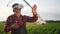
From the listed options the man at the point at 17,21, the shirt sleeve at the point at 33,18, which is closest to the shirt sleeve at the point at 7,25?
the man at the point at 17,21

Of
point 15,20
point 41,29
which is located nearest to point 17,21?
point 15,20

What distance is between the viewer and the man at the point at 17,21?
2186 millimetres

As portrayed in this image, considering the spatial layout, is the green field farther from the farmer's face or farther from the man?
the farmer's face

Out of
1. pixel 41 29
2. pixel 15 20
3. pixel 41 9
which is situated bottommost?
pixel 41 29

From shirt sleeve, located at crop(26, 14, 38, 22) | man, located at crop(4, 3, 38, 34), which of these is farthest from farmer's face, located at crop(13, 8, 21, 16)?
shirt sleeve, located at crop(26, 14, 38, 22)

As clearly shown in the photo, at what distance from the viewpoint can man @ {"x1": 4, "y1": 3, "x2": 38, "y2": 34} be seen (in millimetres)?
2186

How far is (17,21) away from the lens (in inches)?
86.4

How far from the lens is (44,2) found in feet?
7.51

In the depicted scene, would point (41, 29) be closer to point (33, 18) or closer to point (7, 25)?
point (33, 18)

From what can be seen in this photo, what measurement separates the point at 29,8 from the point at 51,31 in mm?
343

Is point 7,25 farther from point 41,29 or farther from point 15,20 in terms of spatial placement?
point 41,29

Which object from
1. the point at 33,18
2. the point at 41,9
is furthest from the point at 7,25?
the point at 41,9

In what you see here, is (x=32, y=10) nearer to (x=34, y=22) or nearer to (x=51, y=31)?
(x=34, y=22)

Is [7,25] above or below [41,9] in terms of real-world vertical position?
below
